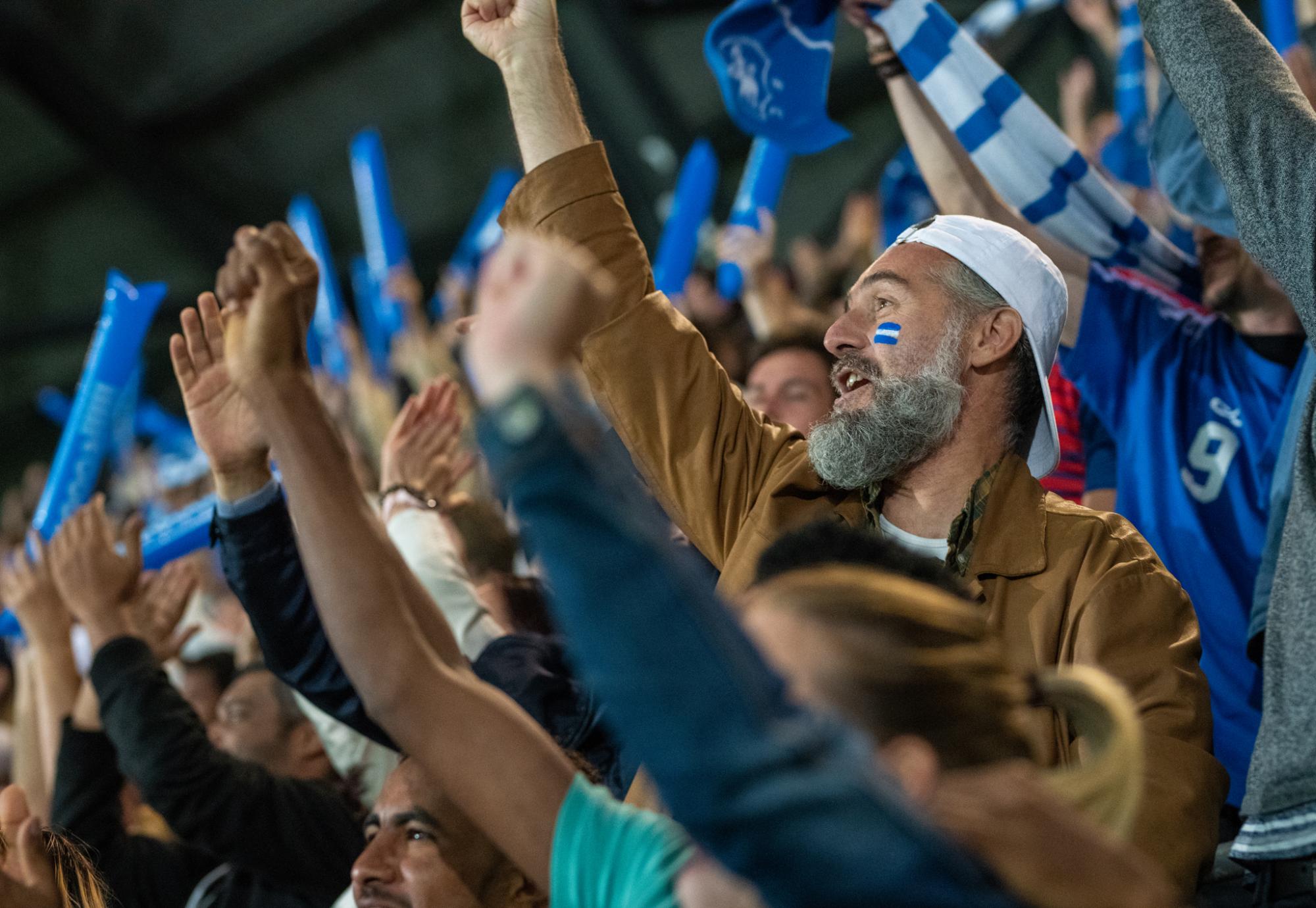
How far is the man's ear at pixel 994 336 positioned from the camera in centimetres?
217

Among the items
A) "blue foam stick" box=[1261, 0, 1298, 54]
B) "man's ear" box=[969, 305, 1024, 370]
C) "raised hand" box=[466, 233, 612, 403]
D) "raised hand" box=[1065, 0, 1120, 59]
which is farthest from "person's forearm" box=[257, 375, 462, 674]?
"raised hand" box=[1065, 0, 1120, 59]

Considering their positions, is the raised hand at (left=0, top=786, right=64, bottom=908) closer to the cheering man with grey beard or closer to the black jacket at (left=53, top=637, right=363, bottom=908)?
the black jacket at (left=53, top=637, right=363, bottom=908)

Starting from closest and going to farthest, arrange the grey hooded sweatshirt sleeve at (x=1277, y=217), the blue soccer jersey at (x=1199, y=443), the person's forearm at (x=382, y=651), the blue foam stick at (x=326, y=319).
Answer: the person's forearm at (x=382, y=651), the grey hooded sweatshirt sleeve at (x=1277, y=217), the blue soccer jersey at (x=1199, y=443), the blue foam stick at (x=326, y=319)

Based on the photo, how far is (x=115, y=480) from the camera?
8.30 m

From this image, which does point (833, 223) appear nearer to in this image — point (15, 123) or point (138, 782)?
point (15, 123)

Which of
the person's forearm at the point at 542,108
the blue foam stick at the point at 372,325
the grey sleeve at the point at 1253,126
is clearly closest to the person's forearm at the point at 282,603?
the person's forearm at the point at 542,108

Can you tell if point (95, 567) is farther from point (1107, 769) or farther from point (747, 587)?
point (1107, 769)

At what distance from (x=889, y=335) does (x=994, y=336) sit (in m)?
0.17

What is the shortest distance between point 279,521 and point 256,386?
62 cm

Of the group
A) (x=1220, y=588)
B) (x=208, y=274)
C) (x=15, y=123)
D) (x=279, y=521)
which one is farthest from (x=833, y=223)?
(x=279, y=521)

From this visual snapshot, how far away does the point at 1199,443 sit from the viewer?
2.61 metres

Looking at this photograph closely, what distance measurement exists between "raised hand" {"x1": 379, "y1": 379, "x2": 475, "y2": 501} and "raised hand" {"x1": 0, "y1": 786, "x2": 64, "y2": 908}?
3.36ft

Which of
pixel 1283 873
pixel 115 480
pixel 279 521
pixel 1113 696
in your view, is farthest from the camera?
pixel 115 480

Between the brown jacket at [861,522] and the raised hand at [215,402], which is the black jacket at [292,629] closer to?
the raised hand at [215,402]
